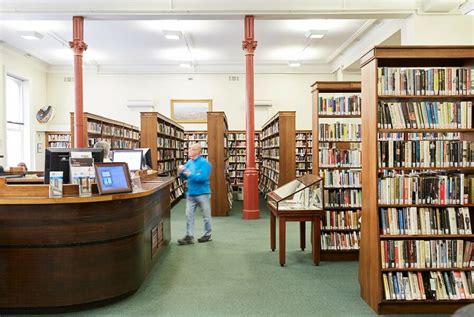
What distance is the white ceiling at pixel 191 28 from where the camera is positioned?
26.6ft

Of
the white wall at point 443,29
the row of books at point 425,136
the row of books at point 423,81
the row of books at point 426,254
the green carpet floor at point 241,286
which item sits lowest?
the green carpet floor at point 241,286

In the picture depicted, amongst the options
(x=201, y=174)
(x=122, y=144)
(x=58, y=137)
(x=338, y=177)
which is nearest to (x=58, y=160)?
(x=201, y=174)

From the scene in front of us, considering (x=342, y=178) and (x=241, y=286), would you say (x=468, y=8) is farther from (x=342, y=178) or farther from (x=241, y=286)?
(x=241, y=286)

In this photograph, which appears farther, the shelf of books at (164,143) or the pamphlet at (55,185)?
the shelf of books at (164,143)

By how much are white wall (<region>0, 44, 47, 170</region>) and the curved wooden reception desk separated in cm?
943

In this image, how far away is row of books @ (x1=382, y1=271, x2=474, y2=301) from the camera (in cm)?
358

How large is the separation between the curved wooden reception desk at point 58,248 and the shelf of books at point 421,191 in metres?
2.47

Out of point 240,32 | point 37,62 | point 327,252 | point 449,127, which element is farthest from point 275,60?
point 449,127

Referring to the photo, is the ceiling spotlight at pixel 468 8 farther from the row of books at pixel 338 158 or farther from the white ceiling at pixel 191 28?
the row of books at pixel 338 158

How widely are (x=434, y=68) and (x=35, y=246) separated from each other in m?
3.97

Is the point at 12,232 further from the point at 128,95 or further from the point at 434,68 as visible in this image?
the point at 128,95

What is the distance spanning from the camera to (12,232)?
353cm

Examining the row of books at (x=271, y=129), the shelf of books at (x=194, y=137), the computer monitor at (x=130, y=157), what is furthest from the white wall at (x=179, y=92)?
the computer monitor at (x=130, y=157)

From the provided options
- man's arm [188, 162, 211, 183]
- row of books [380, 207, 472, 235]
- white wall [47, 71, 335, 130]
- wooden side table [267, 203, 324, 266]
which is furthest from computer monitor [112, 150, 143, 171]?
white wall [47, 71, 335, 130]
